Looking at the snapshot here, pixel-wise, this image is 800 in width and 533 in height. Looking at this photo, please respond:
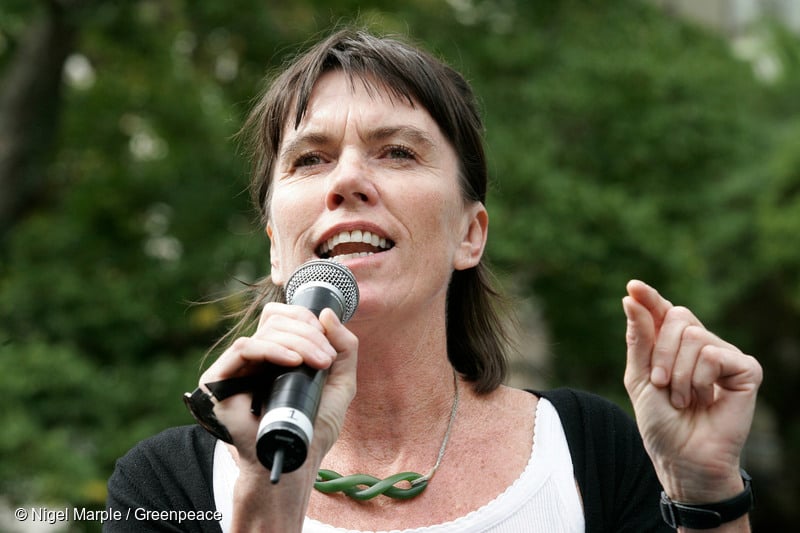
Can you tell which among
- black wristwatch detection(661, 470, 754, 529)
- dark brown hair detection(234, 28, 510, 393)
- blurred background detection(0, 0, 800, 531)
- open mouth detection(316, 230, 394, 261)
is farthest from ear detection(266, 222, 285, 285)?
blurred background detection(0, 0, 800, 531)

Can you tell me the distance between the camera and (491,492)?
2.59 metres

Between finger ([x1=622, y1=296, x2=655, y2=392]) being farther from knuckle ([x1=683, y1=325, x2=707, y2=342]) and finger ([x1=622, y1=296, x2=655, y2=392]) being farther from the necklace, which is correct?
the necklace

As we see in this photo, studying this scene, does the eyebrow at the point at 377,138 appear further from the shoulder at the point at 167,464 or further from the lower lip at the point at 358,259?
the shoulder at the point at 167,464

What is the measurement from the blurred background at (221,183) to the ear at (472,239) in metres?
4.12

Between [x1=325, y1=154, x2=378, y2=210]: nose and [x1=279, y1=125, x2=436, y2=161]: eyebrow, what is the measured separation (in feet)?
0.46

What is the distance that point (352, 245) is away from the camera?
2564 millimetres

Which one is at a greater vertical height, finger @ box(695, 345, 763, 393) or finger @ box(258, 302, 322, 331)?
finger @ box(258, 302, 322, 331)

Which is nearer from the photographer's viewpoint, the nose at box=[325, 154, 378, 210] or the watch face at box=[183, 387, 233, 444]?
the watch face at box=[183, 387, 233, 444]

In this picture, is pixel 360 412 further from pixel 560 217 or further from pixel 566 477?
pixel 560 217

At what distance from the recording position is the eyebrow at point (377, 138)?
2688 millimetres

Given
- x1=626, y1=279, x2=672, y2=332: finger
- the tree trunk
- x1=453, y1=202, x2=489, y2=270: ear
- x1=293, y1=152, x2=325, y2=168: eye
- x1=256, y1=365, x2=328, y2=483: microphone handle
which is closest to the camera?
x1=256, y1=365, x2=328, y2=483: microphone handle

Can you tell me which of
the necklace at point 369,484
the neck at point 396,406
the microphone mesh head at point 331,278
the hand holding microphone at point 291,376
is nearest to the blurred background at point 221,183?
the neck at point 396,406

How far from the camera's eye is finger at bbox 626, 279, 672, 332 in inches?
84.0

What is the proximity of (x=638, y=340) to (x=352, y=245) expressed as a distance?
0.75 m
